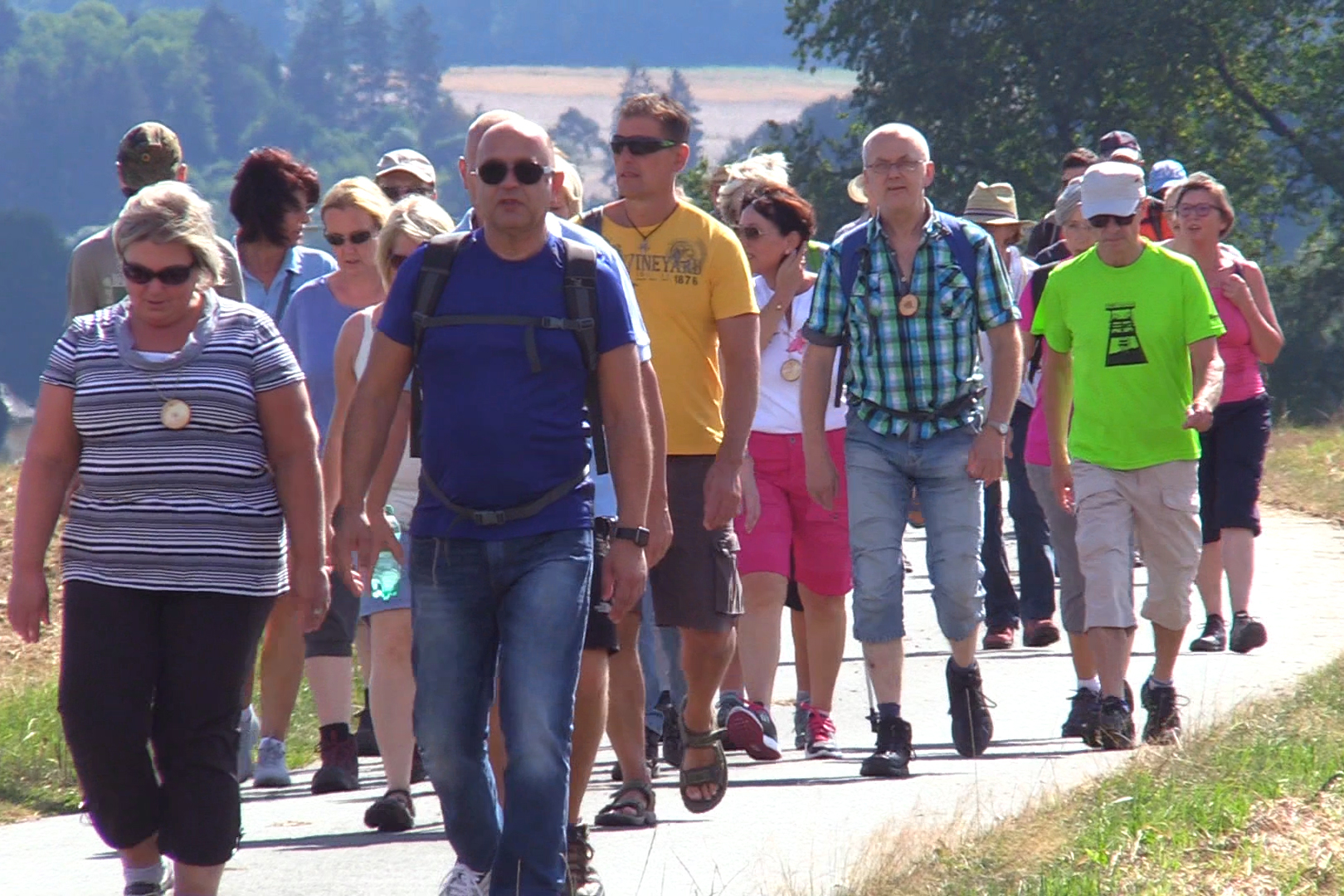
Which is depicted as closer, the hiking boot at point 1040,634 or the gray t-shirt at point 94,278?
the gray t-shirt at point 94,278

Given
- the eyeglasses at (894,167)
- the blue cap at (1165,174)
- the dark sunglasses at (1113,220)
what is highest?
the blue cap at (1165,174)

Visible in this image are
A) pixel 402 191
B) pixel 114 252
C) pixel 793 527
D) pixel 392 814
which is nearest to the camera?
pixel 392 814

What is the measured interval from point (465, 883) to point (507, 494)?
2.98 ft

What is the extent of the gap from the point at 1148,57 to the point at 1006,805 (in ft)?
108

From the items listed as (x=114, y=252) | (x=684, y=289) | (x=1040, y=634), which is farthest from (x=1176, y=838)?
(x=1040, y=634)

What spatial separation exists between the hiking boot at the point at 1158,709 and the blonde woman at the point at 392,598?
261cm

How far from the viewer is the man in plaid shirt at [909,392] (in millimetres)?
7312

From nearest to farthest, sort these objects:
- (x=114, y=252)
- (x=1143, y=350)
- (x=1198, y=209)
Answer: (x=114, y=252) → (x=1143, y=350) → (x=1198, y=209)

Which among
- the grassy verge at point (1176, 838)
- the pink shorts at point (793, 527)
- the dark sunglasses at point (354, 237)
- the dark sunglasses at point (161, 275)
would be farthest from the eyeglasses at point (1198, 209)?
the dark sunglasses at point (161, 275)

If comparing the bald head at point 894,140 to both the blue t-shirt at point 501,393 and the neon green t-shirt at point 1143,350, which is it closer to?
the neon green t-shirt at point 1143,350

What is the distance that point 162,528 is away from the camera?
5.15 m

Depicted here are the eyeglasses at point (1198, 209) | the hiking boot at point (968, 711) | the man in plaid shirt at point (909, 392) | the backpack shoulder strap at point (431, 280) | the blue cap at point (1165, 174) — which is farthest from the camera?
the blue cap at point (1165, 174)

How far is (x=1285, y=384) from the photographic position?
3319 centimetres

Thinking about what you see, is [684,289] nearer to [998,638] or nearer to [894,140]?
[894,140]
